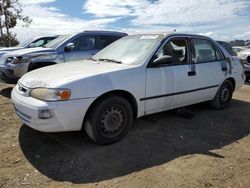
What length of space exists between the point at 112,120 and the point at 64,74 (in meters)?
0.95

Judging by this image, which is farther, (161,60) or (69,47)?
(69,47)

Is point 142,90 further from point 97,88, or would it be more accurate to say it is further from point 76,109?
point 76,109

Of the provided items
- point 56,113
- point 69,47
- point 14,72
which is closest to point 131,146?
point 56,113

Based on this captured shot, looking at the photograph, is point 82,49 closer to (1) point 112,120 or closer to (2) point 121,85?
(2) point 121,85

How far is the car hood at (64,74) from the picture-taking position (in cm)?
399

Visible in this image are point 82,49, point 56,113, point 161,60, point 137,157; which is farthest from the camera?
point 82,49

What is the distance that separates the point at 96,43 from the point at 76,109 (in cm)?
513

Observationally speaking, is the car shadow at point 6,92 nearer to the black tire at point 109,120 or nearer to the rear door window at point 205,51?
the black tire at point 109,120

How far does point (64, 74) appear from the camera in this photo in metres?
4.23

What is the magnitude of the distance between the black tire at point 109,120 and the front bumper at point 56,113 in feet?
0.50

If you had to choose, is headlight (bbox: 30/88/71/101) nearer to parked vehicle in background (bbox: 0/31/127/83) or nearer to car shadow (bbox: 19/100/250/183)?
car shadow (bbox: 19/100/250/183)

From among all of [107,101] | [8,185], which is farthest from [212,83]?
[8,185]

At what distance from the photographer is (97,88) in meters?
4.09

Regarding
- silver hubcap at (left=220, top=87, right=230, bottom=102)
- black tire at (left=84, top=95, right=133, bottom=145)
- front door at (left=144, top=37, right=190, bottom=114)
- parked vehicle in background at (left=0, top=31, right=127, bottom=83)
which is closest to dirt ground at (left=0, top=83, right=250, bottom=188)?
black tire at (left=84, top=95, right=133, bottom=145)
